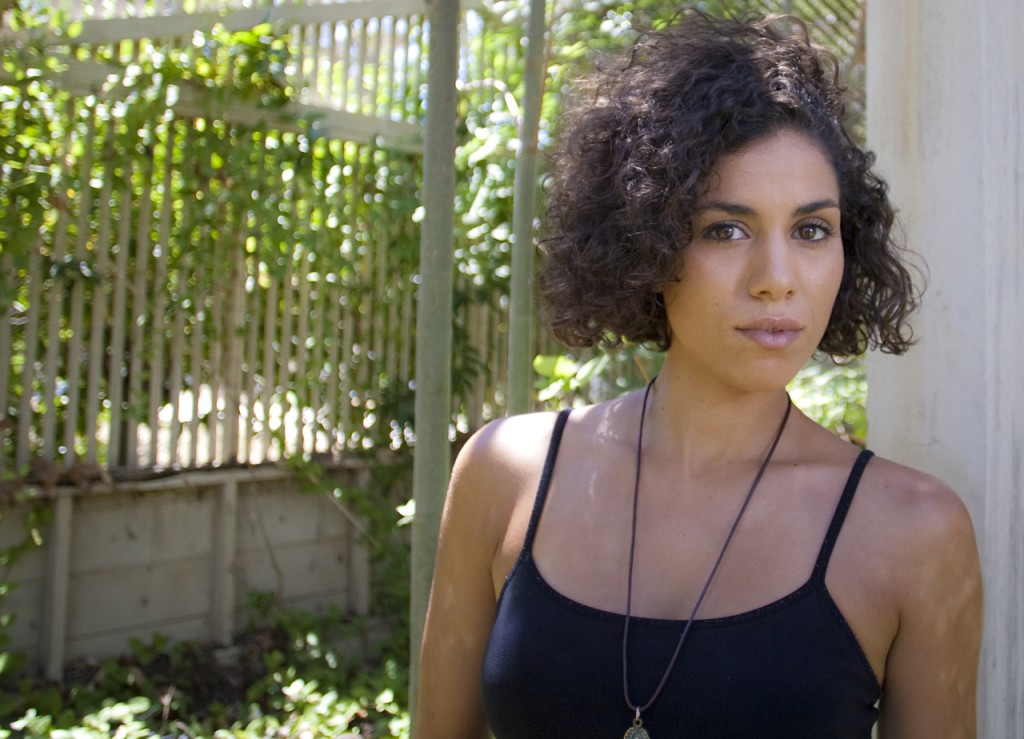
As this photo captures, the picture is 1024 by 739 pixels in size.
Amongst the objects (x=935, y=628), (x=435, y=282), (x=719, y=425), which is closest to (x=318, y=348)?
(x=435, y=282)

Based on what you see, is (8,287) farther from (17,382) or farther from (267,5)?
(267,5)

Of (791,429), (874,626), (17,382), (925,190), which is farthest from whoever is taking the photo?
(17,382)

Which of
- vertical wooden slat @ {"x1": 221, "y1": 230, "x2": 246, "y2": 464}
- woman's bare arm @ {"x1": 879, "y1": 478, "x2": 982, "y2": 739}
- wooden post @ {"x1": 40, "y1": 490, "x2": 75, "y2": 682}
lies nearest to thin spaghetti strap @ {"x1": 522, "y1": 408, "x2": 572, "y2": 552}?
woman's bare arm @ {"x1": 879, "y1": 478, "x2": 982, "y2": 739}

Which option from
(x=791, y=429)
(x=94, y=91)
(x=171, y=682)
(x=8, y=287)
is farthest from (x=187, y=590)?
(x=791, y=429)

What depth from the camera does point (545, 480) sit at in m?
1.76

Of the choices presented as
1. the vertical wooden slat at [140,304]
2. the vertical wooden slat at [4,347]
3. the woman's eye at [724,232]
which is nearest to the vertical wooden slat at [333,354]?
the vertical wooden slat at [140,304]

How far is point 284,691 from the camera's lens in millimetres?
4426

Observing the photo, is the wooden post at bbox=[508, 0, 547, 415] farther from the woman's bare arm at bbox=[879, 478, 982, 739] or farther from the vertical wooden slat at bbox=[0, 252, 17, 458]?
the vertical wooden slat at bbox=[0, 252, 17, 458]

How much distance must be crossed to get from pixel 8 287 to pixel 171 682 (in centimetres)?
177

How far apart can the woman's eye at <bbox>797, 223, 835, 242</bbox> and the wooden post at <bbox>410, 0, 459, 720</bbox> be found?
824mm

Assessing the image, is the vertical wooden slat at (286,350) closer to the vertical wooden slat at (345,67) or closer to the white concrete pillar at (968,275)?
the vertical wooden slat at (345,67)

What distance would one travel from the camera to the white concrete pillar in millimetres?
1713

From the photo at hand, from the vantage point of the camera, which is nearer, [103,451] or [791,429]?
[791,429]

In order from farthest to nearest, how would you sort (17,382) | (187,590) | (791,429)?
(187,590) < (17,382) < (791,429)
